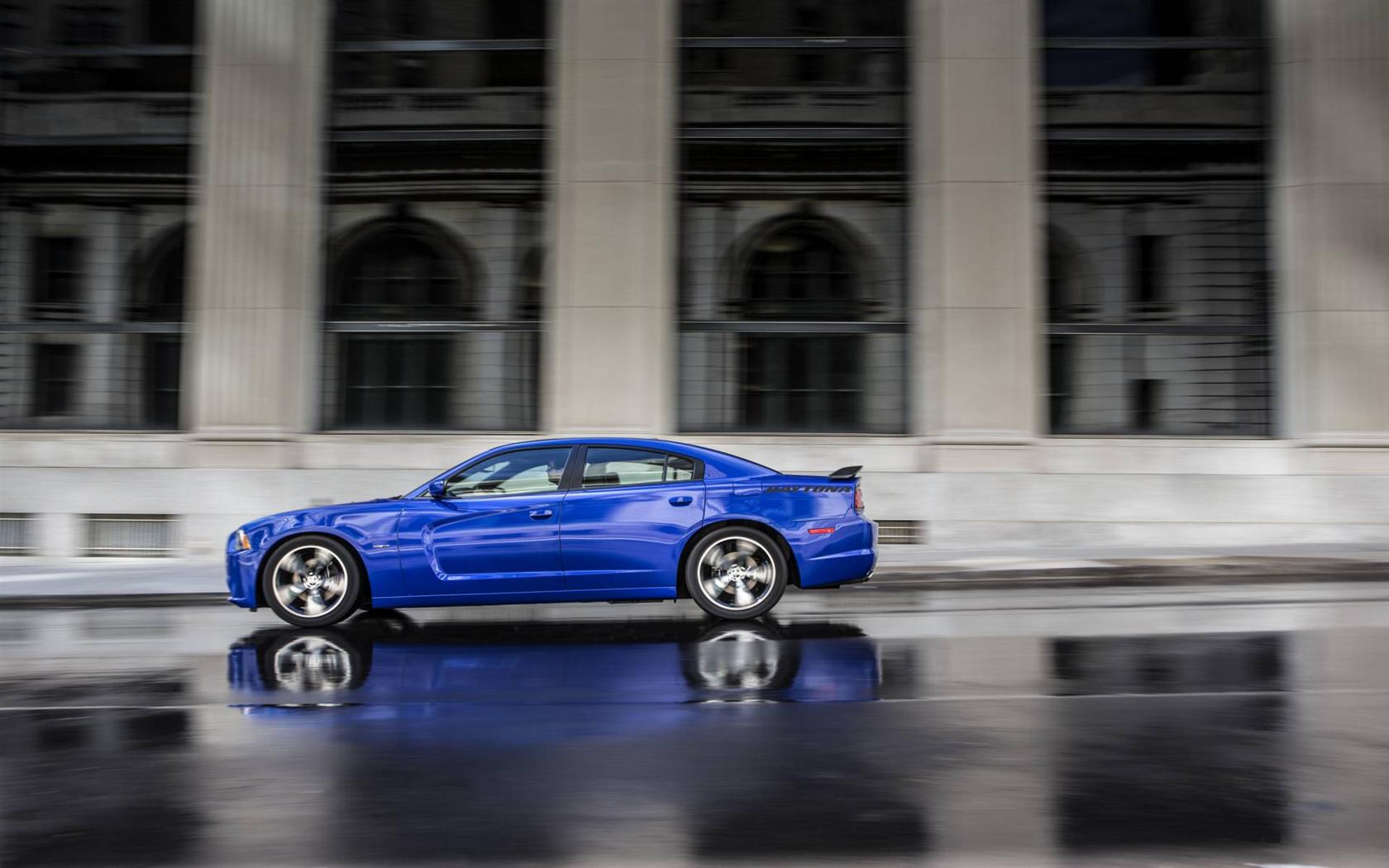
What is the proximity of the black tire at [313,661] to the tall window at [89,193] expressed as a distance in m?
9.03

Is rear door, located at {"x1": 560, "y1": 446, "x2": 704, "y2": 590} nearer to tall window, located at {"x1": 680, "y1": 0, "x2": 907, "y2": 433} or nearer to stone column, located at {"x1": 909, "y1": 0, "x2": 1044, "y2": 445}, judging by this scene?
tall window, located at {"x1": 680, "y1": 0, "x2": 907, "y2": 433}

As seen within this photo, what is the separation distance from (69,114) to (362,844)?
610 inches

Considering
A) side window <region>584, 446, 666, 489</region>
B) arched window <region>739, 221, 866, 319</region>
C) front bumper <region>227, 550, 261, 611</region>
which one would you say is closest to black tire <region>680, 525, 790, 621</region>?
side window <region>584, 446, 666, 489</region>

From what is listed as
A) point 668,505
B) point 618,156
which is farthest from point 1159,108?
point 668,505

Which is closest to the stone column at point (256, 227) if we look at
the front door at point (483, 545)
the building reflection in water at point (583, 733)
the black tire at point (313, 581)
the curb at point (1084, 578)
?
the curb at point (1084, 578)

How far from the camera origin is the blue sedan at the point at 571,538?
9211mm

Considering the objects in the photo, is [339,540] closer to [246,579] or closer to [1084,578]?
[246,579]

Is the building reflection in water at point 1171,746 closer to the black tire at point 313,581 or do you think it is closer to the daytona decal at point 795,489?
the daytona decal at point 795,489

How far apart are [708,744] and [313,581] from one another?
15.9 feet

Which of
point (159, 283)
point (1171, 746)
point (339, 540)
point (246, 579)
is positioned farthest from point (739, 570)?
point (159, 283)

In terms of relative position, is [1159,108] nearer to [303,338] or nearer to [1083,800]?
[303,338]

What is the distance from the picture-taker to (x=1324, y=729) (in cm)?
570

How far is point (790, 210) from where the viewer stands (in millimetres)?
16531

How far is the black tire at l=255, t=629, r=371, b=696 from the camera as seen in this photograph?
7.21 m
